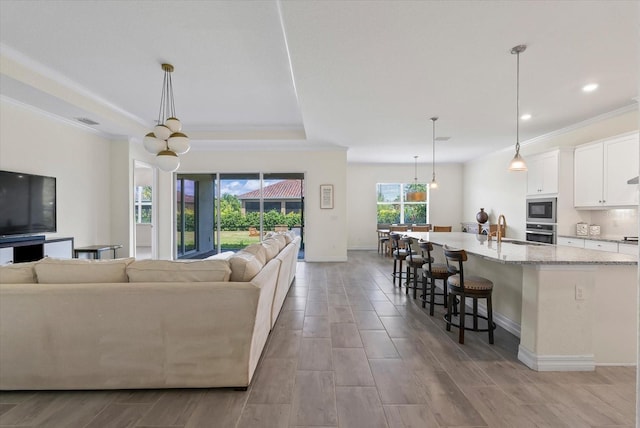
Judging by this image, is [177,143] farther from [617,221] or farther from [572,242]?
[617,221]

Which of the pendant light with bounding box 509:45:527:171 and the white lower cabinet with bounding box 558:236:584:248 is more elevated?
the pendant light with bounding box 509:45:527:171

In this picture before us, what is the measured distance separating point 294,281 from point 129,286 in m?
3.43

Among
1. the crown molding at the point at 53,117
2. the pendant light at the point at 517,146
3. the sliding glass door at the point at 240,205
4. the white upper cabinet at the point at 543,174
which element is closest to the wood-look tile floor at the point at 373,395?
the pendant light at the point at 517,146

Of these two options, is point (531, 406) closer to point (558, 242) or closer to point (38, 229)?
point (558, 242)

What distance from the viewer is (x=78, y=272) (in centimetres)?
207

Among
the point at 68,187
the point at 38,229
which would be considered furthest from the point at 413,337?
the point at 68,187

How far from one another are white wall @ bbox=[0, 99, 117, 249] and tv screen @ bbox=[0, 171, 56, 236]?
0.68 ft

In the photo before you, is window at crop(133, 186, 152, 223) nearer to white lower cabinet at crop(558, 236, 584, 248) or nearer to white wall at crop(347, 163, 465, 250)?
white wall at crop(347, 163, 465, 250)

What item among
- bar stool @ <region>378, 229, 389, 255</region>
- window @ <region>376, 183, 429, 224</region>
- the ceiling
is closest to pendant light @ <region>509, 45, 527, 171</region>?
the ceiling

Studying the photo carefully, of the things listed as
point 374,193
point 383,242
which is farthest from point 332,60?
point 374,193

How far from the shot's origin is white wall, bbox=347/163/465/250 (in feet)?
30.9

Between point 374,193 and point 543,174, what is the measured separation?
4.66m

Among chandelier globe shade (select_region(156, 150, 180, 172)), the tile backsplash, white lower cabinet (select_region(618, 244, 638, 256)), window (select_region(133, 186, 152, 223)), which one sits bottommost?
white lower cabinet (select_region(618, 244, 638, 256))

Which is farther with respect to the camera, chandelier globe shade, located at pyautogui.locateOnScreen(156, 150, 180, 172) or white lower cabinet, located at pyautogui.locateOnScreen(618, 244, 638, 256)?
white lower cabinet, located at pyautogui.locateOnScreen(618, 244, 638, 256)
